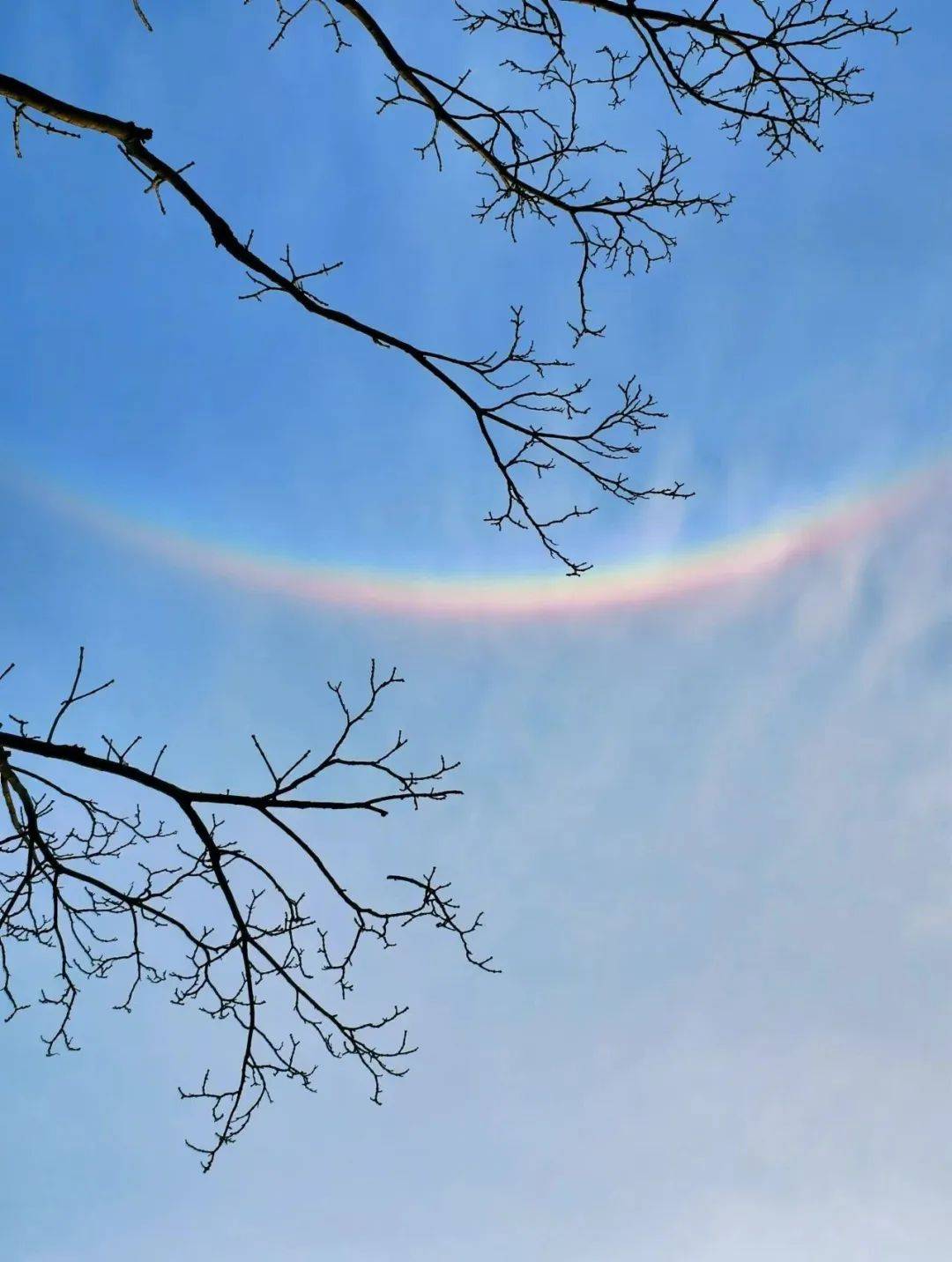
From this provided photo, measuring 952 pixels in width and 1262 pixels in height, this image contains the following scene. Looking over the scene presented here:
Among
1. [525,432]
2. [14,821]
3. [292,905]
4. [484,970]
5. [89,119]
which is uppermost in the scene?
[89,119]

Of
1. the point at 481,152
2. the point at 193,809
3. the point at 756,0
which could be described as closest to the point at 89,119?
the point at 481,152

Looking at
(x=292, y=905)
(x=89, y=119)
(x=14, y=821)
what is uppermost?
(x=89, y=119)

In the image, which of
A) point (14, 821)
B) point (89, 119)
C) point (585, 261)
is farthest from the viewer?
point (585, 261)

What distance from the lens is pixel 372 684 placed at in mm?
4730

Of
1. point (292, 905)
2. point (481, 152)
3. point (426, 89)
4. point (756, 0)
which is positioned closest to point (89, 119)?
point (426, 89)

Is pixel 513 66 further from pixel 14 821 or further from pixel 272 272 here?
pixel 14 821

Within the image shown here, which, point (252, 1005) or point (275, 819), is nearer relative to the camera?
point (275, 819)

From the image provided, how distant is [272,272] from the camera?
14.5 ft

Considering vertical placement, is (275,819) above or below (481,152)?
below

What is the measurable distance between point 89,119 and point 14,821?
3.43 meters

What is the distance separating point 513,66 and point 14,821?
5131 mm

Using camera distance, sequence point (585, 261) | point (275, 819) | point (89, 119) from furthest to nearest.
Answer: point (585, 261) < point (275, 819) < point (89, 119)

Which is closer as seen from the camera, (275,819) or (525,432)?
(275,819)

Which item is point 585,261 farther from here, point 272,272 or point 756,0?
point 272,272
